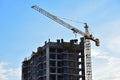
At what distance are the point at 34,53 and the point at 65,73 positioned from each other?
27234mm

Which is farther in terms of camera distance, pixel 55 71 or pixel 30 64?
pixel 30 64

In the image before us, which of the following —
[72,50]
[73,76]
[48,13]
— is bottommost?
[73,76]

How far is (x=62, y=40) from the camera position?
575ft

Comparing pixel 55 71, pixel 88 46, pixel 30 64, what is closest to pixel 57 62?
pixel 55 71

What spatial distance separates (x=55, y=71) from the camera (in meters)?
171

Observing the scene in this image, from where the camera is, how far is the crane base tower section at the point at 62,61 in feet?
558

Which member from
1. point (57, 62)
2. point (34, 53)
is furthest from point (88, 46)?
point (34, 53)

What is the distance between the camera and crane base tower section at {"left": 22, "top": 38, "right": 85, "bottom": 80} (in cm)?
17012

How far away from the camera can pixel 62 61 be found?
171 metres

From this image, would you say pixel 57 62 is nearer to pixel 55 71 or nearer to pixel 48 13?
pixel 55 71

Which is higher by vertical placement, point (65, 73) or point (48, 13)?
point (48, 13)

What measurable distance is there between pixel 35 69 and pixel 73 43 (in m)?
28.3

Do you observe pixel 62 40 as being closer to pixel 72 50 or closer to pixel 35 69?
pixel 72 50

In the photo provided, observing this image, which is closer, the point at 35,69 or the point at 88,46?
the point at 88,46
